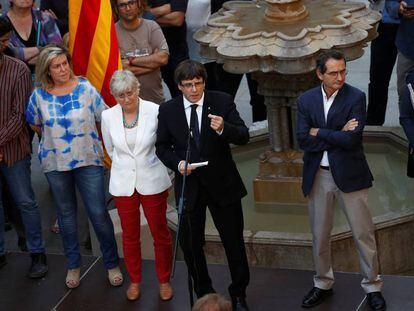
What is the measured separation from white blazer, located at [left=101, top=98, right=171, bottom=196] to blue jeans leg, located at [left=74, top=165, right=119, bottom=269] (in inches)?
14.1

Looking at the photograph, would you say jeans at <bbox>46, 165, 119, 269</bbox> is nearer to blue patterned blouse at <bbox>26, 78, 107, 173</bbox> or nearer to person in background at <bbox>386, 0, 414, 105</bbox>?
blue patterned blouse at <bbox>26, 78, 107, 173</bbox>

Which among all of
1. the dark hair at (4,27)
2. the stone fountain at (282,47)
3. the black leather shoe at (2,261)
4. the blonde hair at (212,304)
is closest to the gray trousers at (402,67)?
the stone fountain at (282,47)

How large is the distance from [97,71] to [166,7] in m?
1.61

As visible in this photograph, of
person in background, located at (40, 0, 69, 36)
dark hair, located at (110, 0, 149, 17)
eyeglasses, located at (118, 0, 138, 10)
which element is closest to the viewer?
eyeglasses, located at (118, 0, 138, 10)

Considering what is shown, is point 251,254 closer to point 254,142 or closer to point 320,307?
point 320,307

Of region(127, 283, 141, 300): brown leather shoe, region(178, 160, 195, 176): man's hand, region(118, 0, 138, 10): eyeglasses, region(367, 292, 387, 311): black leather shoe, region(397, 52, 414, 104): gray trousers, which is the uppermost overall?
region(118, 0, 138, 10): eyeglasses

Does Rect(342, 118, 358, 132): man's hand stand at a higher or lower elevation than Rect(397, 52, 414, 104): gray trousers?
higher

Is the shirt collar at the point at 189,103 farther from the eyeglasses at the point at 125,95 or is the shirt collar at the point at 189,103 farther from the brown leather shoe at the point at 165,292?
the brown leather shoe at the point at 165,292

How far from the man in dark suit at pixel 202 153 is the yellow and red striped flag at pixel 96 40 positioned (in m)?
1.67

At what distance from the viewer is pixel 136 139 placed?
253 inches

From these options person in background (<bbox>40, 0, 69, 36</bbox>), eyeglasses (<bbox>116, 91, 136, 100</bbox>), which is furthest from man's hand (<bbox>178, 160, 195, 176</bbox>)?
person in background (<bbox>40, 0, 69, 36</bbox>)

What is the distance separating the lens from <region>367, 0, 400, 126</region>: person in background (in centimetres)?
921

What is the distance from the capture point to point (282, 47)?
7.64 meters

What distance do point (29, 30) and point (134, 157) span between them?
2394 mm
